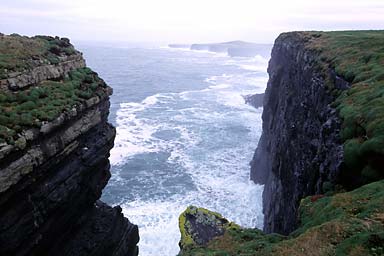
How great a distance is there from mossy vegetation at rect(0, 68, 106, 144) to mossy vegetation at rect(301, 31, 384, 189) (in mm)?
16986

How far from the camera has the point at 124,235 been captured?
29297mm

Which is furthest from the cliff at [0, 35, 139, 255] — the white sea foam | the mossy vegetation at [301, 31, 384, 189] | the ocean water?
the white sea foam

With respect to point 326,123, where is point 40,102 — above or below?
above

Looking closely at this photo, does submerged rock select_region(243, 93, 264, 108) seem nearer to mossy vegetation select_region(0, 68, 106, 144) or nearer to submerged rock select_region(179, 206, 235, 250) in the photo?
submerged rock select_region(179, 206, 235, 250)

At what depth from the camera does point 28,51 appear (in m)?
25.4

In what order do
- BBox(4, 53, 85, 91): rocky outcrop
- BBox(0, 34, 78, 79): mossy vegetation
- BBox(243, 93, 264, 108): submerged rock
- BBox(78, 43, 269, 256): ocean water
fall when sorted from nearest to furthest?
BBox(4, 53, 85, 91): rocky outcrop → BBox(0, 34, 78, 79): mossy vegetation → BBox(78, 43, 269, 256): ocean water → BBox(243, 93, 264, 108): submerged rock

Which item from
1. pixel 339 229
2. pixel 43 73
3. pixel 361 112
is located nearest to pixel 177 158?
pixel 43 73

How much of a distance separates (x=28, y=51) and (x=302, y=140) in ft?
76.2

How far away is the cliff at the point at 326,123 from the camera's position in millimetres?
18609

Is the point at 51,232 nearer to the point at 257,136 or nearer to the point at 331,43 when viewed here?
the point at 331,43

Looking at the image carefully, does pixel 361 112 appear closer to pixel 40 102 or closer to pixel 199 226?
pixel 199 226

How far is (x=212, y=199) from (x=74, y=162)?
32543 mm

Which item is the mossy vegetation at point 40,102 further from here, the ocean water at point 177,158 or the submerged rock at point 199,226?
the ocean water at point 177,158

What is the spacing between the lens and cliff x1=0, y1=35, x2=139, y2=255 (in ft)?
58.9
